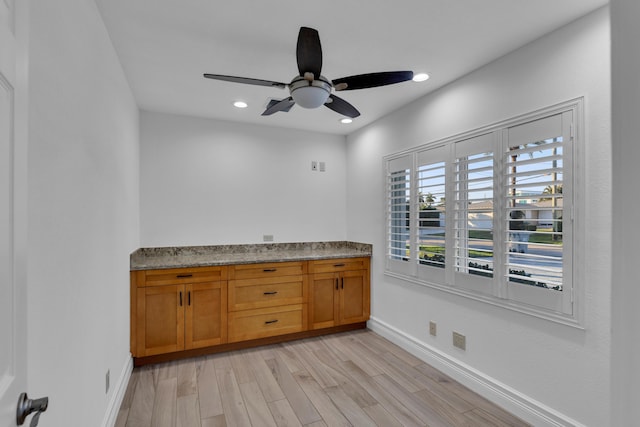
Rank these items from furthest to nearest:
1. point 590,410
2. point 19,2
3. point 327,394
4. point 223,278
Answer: point 223,278 < point 327,394 < point 590,410 < point 19,2

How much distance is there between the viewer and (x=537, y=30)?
2092mm

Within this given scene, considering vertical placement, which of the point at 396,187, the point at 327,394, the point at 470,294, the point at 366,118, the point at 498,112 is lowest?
the point at 327,394

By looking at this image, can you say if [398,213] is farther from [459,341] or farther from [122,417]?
[122,417]

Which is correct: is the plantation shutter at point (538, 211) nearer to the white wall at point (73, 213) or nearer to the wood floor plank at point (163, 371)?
the white wall at point (73, 213)

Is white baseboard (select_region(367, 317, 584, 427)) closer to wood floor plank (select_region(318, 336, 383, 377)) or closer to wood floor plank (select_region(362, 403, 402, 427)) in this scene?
wood floor plank (select_region(318, 336, 383, 377))

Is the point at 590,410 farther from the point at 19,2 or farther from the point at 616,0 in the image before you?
the point at 19,2

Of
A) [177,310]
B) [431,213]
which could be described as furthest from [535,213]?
[177,310]

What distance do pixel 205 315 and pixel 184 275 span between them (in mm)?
461

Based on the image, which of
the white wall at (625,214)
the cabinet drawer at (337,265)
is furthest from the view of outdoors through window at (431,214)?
the white wall at (625,214)

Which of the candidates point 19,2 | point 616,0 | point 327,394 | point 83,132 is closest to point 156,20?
point 83,132

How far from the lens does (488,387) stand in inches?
97.9

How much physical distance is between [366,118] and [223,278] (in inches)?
97.0

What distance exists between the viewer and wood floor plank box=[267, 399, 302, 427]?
7.27ft

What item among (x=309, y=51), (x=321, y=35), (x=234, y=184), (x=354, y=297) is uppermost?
(x=321, y=35)
